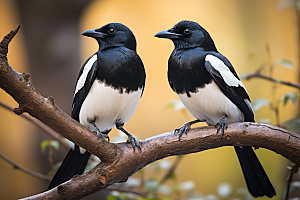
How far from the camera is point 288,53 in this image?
12.2 ft

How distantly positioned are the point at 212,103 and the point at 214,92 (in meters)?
0.05

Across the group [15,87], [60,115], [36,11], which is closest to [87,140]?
[60,115]

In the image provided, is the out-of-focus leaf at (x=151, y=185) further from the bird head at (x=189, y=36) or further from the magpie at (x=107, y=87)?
the bird head at (x=189, y=36)

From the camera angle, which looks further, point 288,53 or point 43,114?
point 288,53

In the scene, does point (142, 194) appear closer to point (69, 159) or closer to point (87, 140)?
point (69, 159)

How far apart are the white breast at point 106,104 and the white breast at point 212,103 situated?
27 cm

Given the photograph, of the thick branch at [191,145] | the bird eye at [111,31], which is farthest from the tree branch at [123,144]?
the bird eye at [111,31]

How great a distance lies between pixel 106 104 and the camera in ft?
4.41

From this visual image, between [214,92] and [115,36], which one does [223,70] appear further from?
[115,36]

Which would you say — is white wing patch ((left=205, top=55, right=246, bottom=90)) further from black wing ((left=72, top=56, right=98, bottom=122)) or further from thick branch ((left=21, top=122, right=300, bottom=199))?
black wing ((left=72, top=56, right=98, bottom=122))

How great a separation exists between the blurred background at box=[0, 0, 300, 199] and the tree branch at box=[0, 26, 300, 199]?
153 cm

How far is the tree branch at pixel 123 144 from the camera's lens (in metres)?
1.05

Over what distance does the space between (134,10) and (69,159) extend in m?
2.55

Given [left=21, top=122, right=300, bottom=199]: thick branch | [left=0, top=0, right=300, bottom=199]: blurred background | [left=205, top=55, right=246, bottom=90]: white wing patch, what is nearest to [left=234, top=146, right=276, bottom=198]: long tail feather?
[left=21, top=122, right=300, bottom=199]: thick branch
